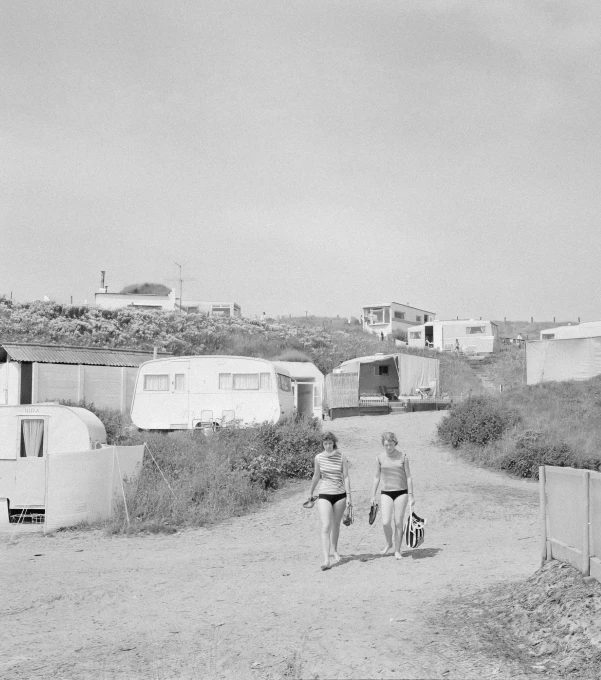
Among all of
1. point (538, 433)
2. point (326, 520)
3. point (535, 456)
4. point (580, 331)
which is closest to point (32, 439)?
point (326, 520)

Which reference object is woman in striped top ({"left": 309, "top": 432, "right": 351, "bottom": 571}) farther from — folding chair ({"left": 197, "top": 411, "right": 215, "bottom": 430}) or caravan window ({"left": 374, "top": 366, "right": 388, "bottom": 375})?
caravan window ({"left": 374, "top": 366, "right": 388, "bottom": 375})

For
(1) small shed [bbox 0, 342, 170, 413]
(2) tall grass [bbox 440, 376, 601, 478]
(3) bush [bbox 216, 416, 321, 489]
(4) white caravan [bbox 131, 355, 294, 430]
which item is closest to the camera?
(3) bush [bbox 216, 416, 321, 489]

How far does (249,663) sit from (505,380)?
109 ft

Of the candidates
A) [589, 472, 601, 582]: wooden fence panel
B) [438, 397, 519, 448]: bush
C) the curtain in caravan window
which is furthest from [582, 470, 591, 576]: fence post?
[438, 397, 519, 448]: bush

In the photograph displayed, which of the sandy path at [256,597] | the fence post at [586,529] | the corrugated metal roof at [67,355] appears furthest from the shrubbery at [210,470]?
the fence post at [586,529]

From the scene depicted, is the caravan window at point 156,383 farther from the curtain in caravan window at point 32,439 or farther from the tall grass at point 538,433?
the tall grass at point 538,433

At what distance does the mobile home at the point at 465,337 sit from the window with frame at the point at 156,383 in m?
31.6

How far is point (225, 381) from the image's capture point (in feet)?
67.5

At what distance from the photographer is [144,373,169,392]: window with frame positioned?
2084 centimetres

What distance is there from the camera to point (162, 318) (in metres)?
44.4

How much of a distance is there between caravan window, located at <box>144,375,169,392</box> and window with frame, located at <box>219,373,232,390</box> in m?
1.45

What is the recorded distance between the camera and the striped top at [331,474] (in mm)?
8828

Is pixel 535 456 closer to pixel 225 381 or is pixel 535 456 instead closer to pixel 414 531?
pixel 225 381

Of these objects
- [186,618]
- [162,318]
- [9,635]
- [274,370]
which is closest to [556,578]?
[186,618]
